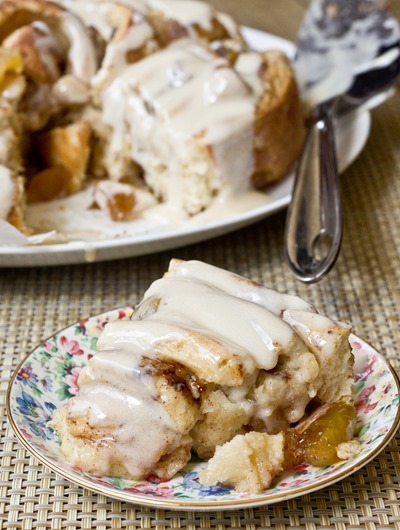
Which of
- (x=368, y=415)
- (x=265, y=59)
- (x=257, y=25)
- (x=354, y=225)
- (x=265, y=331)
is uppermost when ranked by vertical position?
(x=265, y=331)

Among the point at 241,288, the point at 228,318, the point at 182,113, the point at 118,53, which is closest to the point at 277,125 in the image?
the point at 182,113

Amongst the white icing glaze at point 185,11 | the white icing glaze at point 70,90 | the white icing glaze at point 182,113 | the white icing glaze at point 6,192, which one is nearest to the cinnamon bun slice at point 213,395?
the white icing glaze at point 6,192

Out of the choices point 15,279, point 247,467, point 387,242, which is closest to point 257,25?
point 387,242

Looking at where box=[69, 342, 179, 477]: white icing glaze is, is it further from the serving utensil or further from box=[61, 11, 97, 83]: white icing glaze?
box=[61, 11, 97, 83]: white icing glaze

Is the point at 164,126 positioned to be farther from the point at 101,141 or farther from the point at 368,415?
the point at 368,415

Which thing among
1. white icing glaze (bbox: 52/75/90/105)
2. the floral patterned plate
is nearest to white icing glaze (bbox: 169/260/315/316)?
the floral patterned plate

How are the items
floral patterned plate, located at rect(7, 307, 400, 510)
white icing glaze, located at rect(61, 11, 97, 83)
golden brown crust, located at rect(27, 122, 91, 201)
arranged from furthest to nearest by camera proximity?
white icing glaze, located at rect(61, 11, 97, 83), golden brown crust, located at rect(27, 122, 91, 201), floral patterned plate, located at rect(7, 307, 400, 510)
